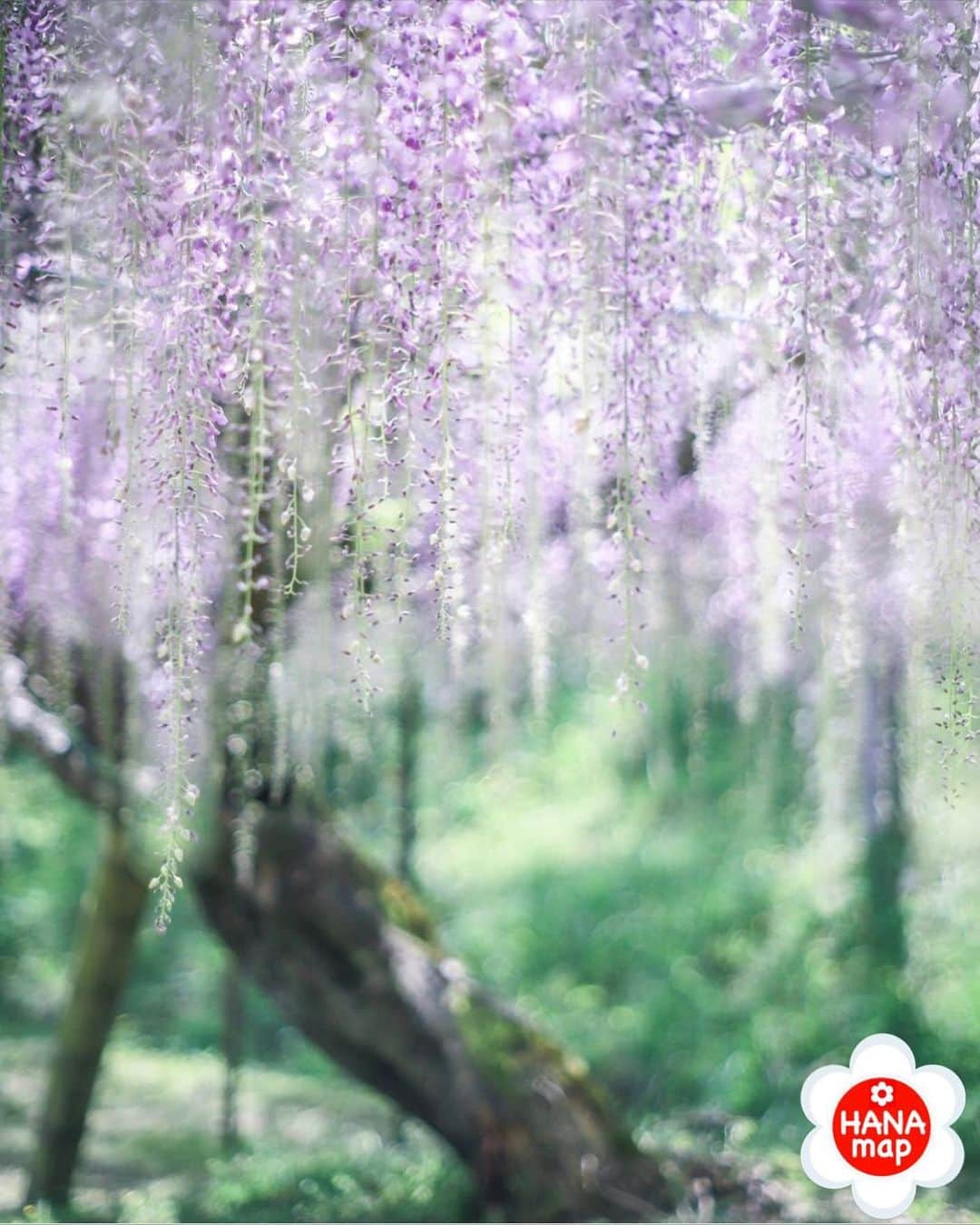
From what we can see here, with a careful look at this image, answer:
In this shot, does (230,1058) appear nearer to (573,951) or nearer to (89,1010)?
(89,1010)

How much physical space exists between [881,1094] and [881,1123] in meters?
0.04

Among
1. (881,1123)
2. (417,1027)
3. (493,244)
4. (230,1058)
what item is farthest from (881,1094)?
(230,1058)

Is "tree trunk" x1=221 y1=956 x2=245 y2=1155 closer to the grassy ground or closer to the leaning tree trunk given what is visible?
the grassy ground

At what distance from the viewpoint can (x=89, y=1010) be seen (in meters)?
3.22

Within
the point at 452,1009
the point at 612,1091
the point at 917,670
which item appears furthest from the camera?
the point at 612,1091

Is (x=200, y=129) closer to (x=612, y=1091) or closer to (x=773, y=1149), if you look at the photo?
(x=773, y=1149)

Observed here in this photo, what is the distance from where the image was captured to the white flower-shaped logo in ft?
6.44

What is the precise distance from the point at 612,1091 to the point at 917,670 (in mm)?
3250

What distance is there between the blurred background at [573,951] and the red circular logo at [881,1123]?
843mm

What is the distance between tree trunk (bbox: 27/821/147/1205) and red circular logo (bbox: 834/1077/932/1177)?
1.89 meters

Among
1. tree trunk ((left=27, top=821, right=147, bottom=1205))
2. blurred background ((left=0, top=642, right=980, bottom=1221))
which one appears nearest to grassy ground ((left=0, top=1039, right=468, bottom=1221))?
blurred background ((left=0, top=642, right=980, bottom=1221))

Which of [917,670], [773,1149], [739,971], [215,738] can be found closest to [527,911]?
[739,971]

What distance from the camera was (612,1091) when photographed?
4.54 meters

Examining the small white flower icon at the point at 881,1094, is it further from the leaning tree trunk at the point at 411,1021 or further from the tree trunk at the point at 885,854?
the tree trunk at the point at 885,854
